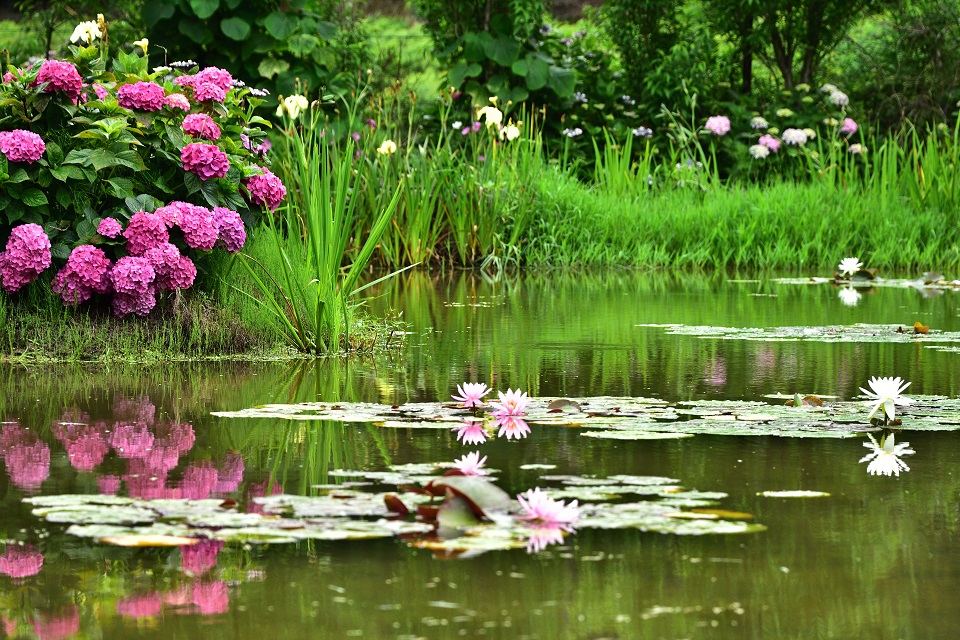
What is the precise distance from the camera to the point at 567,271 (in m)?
10.3

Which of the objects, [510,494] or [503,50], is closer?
[510,494]

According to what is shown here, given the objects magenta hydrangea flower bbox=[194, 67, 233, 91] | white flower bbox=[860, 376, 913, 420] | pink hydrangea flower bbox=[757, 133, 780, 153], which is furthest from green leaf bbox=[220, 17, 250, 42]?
white flower bbox=[860, 376, 913, 420]

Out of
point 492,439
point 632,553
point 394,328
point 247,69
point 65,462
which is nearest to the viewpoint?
point 632,553

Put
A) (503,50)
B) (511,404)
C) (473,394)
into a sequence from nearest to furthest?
(511,404), (473,394), (503,50)

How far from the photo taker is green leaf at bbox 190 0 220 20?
12812mm

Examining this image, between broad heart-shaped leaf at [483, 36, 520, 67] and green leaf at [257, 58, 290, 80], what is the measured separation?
198 centimetres

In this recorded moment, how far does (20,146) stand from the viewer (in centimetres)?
520

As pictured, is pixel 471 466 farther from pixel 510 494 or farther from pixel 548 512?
pixel 548 512

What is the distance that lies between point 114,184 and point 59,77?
0.45 m

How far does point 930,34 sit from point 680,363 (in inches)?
427

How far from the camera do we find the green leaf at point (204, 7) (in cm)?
1281

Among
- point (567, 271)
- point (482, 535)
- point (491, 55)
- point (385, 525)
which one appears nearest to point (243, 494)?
point (385, 525)

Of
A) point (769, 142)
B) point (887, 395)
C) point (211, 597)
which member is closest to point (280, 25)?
point (769, 142)

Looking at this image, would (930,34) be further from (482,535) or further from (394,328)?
(482,535)
